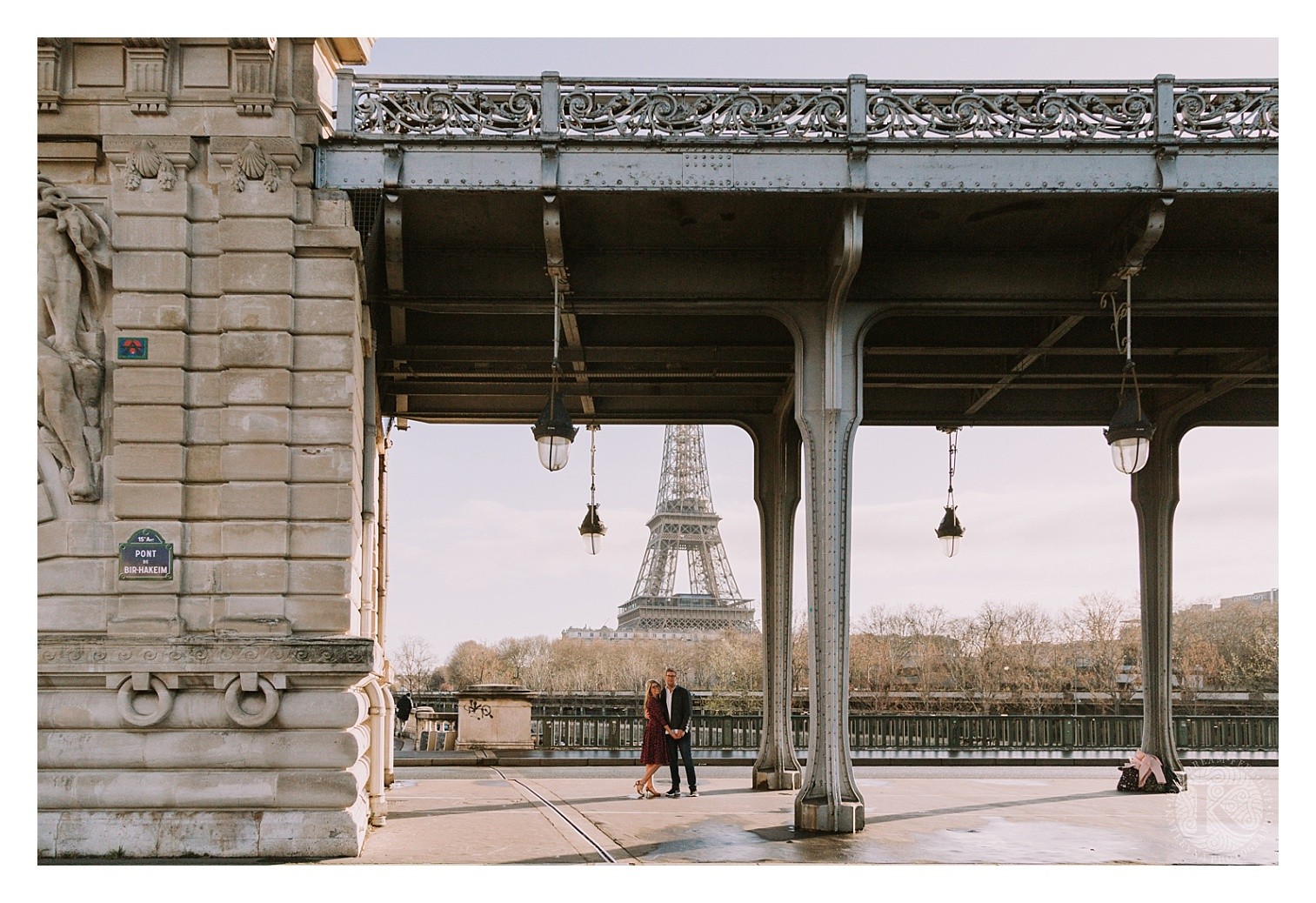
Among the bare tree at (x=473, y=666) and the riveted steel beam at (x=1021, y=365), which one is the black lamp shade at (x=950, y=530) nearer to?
the riveted steel beam at (x=1021, y=365)

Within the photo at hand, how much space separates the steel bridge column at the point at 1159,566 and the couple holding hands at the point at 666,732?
7561 mm

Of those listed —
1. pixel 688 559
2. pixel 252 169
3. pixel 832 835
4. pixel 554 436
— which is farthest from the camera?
pixel 688 559

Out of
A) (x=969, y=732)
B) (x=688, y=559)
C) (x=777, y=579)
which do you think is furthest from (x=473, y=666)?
(x=777, y=579)

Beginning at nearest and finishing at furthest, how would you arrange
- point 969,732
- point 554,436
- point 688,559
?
point 554,436 < point 969,732 < point 688,559

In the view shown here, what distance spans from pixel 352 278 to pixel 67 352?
2853mm

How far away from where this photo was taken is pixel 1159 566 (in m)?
21.9

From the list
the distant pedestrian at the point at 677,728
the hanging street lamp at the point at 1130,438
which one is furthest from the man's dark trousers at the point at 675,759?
the hanging street lamp at the point at 1130,438

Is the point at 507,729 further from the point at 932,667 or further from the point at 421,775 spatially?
the point at 932,667

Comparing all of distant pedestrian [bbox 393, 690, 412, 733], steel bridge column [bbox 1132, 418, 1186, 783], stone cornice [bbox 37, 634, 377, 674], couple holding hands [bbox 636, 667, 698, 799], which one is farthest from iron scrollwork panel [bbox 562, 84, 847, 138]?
distant pedestrian [bbox 393, 690, 412, 733]

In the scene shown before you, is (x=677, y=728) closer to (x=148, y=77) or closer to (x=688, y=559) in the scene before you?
(x=148, y=77)

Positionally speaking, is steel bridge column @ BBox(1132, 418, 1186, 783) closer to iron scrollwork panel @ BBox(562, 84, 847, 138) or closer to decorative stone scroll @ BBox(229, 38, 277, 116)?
iron scrollwork panel @ BBox(562, 84, 847, 138)

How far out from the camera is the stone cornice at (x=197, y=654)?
42.2 feet
